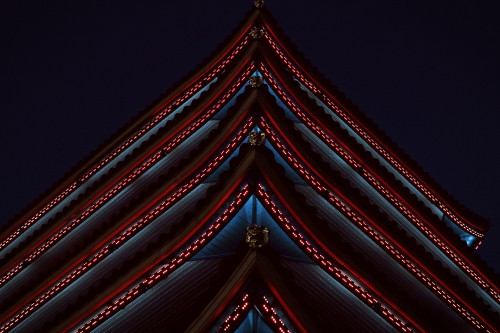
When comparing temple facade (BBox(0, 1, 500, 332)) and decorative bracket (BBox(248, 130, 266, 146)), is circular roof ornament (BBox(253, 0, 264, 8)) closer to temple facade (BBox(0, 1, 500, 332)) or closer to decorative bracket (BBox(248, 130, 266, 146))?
temple facade (BBox(0, 1, 500, 332))

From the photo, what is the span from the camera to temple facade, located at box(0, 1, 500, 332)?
6.78m

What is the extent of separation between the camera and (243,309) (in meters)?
6.12

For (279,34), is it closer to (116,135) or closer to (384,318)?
(116,135)

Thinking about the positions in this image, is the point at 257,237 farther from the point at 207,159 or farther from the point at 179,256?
the point at 207,159

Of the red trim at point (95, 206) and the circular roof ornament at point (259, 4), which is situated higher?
the circular roof ornament at point (259, 4)

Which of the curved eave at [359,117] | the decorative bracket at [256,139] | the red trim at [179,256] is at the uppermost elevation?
the curved eave at [359,117]

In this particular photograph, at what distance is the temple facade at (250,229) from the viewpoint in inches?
267

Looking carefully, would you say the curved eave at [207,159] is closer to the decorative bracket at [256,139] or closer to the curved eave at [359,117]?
the decorative bracket at [256,139]

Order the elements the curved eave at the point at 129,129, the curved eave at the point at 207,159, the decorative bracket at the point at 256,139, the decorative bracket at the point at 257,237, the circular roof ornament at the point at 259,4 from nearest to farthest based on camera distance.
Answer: the decorative bracket at the point at 257,237 → the decorative bracket at the point at 256,139 → the curved eave at the point at 207,159 → the circular roof ornament at the point at 259,4 → the curved eave at the point at 129,129

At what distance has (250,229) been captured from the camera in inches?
253

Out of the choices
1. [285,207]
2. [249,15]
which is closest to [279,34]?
[249,15]

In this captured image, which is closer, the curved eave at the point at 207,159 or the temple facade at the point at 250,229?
the temple facade at the point at 250,229

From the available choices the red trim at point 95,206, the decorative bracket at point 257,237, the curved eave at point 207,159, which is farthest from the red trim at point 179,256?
the red trim at point 95,206

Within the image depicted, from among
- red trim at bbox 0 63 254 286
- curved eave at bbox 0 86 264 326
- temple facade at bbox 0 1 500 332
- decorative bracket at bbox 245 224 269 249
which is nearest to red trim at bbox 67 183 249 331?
temple facade at bbox 0 1 500 332
